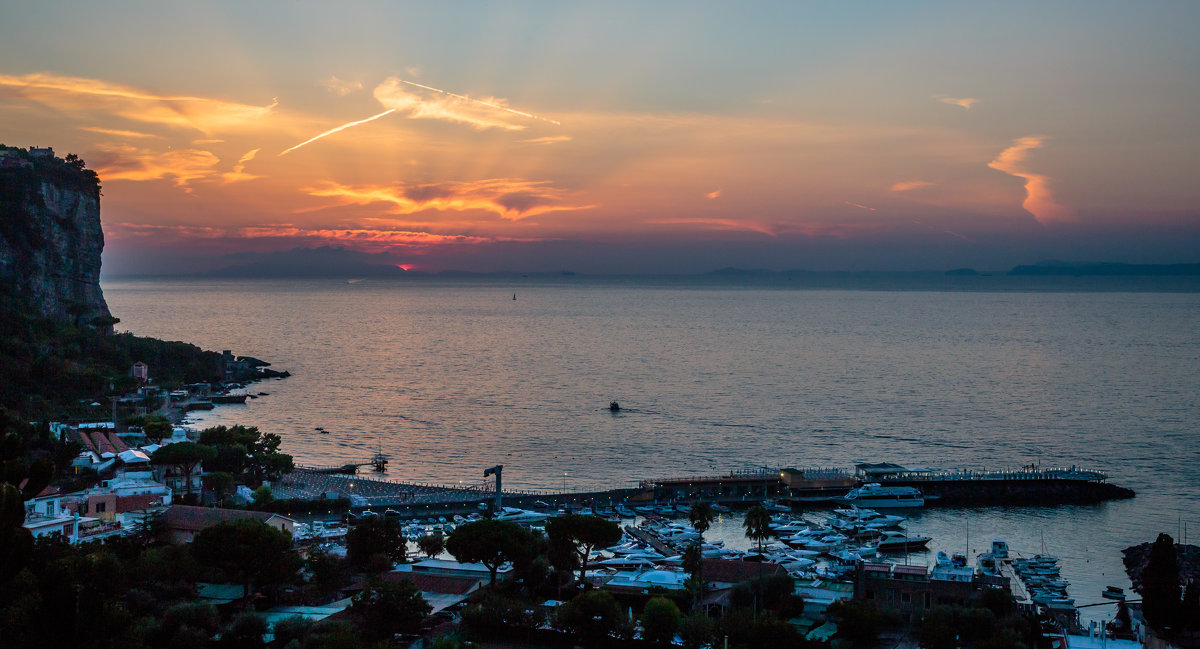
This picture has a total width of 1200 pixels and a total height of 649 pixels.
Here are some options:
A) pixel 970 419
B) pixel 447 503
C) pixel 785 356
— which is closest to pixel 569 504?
pixel 447 503

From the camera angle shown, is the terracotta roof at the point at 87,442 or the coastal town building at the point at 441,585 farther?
the terracotta roof at the point at 87,442

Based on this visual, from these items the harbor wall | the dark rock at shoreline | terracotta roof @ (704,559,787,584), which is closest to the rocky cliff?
terracotta roof @ (704,559,787,584)

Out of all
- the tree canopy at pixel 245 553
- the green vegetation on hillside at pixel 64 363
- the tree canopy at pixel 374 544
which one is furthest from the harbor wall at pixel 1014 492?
the green vegetation on hillside at pixel 64 363

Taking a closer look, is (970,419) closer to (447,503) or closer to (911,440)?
(911,440)

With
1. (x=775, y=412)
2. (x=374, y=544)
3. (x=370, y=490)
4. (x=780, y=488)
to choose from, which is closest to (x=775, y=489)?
(x=780, y=488)

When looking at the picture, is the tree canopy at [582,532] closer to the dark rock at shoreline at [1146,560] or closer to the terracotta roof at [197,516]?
the terracotta roof at [197,516]

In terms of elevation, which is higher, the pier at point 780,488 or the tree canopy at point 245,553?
the tree canopy at point 245,553

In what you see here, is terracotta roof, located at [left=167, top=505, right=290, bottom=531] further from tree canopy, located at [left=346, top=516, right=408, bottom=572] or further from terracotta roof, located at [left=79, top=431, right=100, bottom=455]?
terracotta roof, located at [left=79, top=431, right=100, bottom=455]
